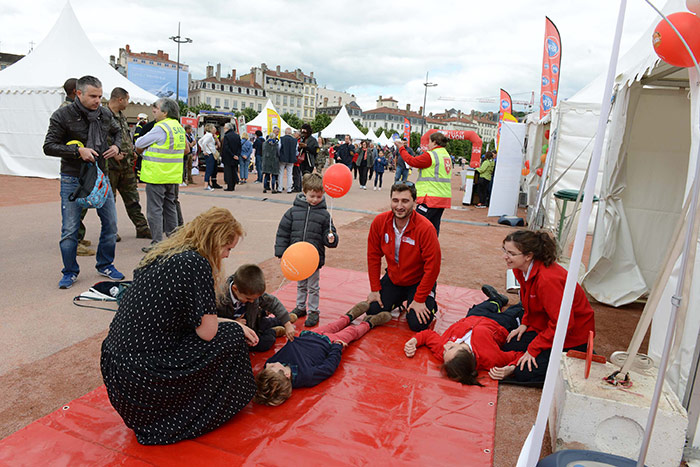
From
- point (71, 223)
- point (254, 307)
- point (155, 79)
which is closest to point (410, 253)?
point (254, 307)

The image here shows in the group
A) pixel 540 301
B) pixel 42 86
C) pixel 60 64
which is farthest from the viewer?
pixel 60 64

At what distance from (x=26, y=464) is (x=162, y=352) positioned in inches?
30.2

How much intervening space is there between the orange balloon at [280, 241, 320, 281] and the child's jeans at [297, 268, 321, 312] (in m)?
0.53

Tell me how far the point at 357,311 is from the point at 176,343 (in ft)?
6.70

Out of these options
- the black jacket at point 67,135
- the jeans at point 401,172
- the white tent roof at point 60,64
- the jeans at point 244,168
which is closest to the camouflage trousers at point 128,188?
the black jacket at point 67,135

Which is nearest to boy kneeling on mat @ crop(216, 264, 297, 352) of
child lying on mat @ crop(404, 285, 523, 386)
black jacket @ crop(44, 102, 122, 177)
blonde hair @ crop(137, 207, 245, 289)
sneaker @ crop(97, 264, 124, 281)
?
blonde hair @ crop(137, 207, 245, 289)

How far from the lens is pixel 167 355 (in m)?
2.23

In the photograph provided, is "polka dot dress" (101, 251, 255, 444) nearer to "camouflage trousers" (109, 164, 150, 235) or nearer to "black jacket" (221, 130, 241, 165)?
"camouflage trousers" (109, 164, 150, 235)

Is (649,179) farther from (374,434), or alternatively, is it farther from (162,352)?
(162,352)

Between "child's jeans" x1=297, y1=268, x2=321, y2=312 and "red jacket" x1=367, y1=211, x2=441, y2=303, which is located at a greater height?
"red jacket" x1=367, y1=211, x2=441, y2=303

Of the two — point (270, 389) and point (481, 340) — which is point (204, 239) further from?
point (481, 340)

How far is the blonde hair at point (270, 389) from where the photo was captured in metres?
2.71

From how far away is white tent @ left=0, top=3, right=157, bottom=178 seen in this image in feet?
39.8

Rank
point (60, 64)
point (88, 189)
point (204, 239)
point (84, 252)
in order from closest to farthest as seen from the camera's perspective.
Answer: point (204, 239) < point (88, 189) < point (84, 252) < point (60, 64)
